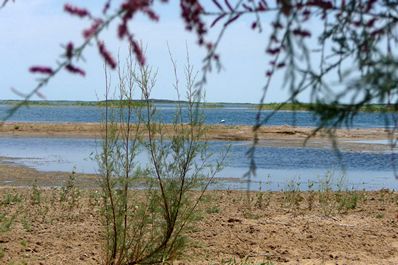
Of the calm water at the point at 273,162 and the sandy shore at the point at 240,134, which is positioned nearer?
the calm water at the point at 273,162

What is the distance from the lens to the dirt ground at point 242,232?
7.87 m

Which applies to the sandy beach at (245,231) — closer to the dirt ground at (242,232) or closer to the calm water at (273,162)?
the dirt ground at (242,232)

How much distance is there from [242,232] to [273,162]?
1708 centimetres

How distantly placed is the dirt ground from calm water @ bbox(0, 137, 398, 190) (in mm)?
6008

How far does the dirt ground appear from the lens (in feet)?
25.8

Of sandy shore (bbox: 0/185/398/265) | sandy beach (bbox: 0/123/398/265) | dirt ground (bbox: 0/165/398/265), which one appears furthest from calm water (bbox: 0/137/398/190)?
sandy shore (bbox: 0/185/398/265)

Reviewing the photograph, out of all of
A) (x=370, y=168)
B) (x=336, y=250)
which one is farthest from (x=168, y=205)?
(x=370, y=168)

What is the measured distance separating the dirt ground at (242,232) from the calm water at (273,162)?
6008 mm

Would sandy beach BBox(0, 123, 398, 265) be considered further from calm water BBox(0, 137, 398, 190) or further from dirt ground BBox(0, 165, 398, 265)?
calm water BBox(0, 137, 398, 190)

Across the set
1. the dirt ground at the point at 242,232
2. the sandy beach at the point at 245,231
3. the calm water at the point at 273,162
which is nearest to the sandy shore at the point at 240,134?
the calm water at the point at 273,162

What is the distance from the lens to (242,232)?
9.27 m

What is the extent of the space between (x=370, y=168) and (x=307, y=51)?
76.7ft

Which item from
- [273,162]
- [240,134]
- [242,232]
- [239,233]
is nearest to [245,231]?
[242,232]

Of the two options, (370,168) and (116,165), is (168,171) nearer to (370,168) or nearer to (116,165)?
(116,165)
